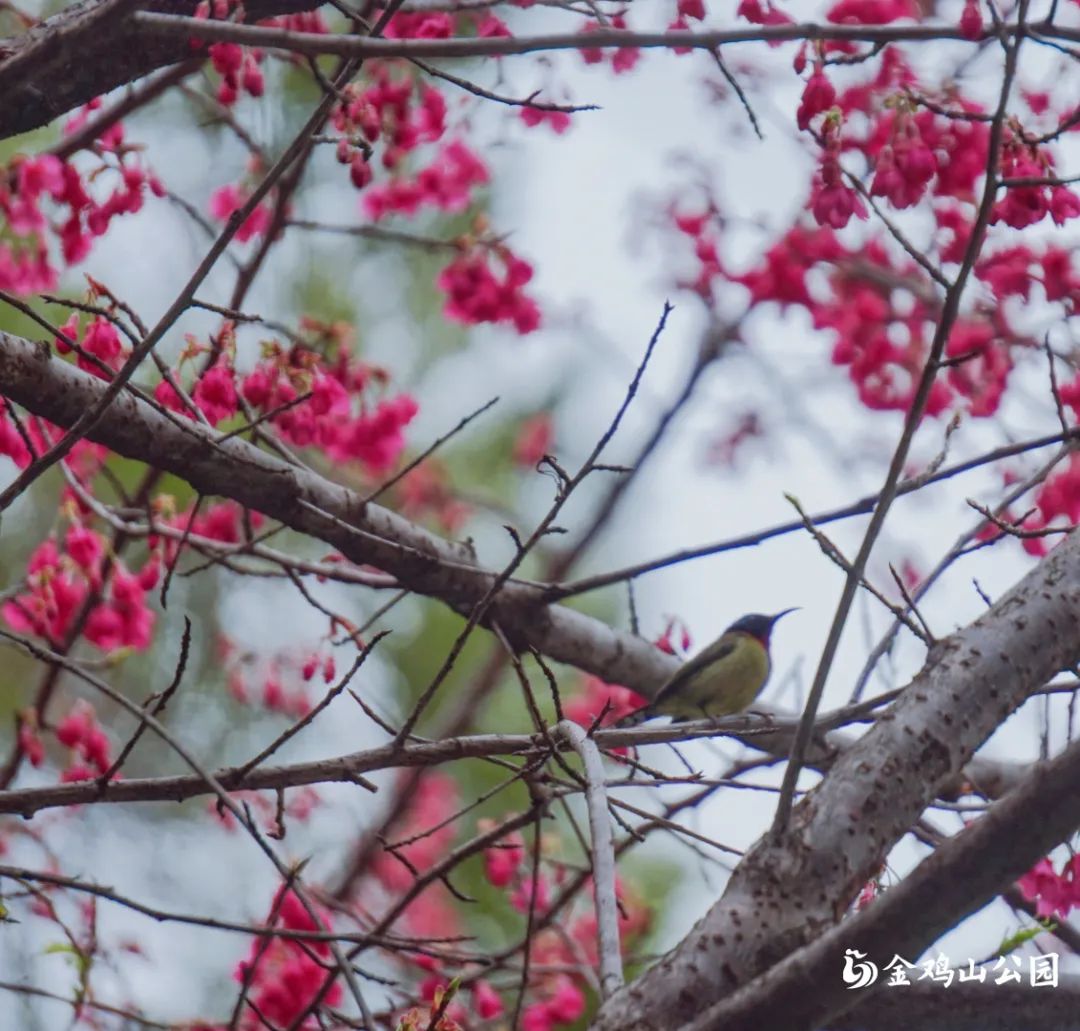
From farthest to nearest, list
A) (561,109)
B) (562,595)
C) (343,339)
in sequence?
(343,339)
(562,595)
(561,109)

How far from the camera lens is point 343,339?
12.4 feet

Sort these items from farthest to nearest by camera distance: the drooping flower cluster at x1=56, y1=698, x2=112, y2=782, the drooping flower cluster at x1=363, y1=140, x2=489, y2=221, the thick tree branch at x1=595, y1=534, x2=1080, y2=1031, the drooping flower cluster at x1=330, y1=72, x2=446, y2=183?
the drooping flower cluster at x1=363, y1=140, x2=489, y2=221, the drooping flower cluster at x1=56, y1=698, x2=112, y2=782, the drooping flower cluster at x1=330, y1=72, x2=446, y2=183, the thick tree branch at x1=595, y1=534, x2=1080, y2=1031

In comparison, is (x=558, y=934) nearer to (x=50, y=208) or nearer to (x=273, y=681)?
(x=273, y=681)

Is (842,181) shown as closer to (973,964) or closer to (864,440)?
(973,964)

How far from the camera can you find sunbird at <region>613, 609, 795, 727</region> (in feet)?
12.8

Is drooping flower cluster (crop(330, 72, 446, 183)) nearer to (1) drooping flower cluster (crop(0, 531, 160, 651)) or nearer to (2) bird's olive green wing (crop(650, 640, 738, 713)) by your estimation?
(1) drooping flower cluster (crop(0, 531, 160, 651))

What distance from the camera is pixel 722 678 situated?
14.5 ft

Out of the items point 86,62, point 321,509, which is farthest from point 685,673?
point 86,62

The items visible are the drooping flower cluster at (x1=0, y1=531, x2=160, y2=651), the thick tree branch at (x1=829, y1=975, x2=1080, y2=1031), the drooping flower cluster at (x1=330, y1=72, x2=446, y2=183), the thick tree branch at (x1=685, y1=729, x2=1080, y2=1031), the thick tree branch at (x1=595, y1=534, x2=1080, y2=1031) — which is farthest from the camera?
the drooping flower cluster at (x1=0, y1=531, x2=160, y2=651)

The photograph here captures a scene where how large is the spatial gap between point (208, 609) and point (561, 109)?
6.13 metres

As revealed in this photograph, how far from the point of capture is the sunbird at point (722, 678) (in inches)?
154

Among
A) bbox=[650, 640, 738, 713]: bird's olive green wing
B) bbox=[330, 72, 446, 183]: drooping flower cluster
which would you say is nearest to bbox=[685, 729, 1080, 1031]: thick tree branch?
bbox=[330, 72, 446, 183]: drooping flower cluster

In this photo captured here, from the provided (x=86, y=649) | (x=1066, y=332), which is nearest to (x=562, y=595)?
(x=1066, y=332)

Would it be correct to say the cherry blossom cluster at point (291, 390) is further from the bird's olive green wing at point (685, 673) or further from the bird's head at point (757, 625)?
the bird's head at point (757, 625)
